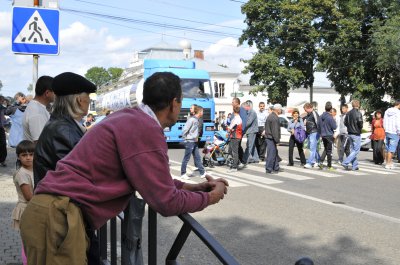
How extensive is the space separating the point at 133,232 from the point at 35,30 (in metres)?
4.90

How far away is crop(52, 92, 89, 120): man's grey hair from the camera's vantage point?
2.98 m

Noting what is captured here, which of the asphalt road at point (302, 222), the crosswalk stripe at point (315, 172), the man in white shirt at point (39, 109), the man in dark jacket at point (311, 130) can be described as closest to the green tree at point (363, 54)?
the man in dark jacket at point (311, 130)

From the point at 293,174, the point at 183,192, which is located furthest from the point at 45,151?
the point at 293,174

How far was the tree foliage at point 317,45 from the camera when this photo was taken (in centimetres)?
3673

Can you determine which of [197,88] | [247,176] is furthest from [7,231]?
[197,88]

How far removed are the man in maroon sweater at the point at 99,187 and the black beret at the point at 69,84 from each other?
0.79m

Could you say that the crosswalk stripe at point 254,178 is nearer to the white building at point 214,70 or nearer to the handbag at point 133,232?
the handbag at point 133,232

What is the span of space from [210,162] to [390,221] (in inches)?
301

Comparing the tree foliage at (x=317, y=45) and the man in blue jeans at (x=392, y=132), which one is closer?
the man in blue jeans at (x=392, y=132)

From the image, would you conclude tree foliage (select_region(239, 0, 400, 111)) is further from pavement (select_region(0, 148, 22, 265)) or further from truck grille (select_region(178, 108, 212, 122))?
pavement (select_region(0, 148, 22, 265))

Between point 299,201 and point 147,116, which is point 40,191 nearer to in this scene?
point 147,116

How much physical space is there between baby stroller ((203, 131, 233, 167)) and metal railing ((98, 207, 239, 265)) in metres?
11.1

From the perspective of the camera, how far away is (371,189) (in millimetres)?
10289

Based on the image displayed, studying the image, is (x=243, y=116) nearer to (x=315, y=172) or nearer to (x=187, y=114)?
(x=315, y=172)
